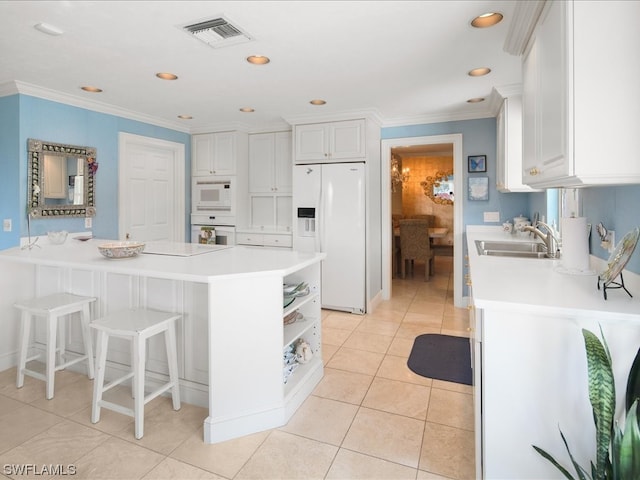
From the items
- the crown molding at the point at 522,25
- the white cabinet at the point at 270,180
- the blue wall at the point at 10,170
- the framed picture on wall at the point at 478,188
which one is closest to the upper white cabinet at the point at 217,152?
the white cabinet at the point at 270,180

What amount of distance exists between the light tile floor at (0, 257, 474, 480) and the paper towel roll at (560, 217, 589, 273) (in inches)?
40.7

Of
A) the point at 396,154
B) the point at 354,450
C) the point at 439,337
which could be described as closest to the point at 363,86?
the point at 439,337

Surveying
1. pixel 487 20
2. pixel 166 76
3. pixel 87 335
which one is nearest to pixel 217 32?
pixel 166 76

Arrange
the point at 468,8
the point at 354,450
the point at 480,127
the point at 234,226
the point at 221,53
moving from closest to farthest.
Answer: the point at 354,450 < the point at 468,8 < the point at 221,53 < the point at 480,127 < the point at 234,226

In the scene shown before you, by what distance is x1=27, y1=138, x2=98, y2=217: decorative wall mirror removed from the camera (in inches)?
136

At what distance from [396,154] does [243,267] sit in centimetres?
630

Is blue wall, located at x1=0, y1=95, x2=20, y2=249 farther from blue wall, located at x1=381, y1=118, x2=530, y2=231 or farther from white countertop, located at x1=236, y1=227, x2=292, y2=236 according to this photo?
blue wall, located at x1=381, y1=118, x2=530, y2=231

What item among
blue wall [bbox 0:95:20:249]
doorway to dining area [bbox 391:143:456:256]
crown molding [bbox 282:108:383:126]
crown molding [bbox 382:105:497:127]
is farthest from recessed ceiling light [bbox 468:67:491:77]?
doorway to dining area [bbox 391:143:456:256]

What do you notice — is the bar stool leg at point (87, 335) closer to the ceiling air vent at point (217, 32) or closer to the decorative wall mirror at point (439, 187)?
the ceiling air vent at point (217, 32)

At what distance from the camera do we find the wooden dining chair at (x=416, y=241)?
19.7ft

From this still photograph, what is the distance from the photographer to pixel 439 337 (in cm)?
351

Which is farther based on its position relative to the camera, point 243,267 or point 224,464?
point 243,267

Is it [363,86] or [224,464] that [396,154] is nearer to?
[363,86]

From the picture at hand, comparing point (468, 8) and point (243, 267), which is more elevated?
point (468, 8)
